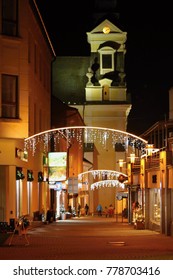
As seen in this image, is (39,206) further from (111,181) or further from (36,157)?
(111,181)

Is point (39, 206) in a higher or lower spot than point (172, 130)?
lower

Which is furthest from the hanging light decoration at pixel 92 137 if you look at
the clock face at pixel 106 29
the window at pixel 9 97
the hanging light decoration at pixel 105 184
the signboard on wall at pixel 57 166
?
the window at pixel 9 97

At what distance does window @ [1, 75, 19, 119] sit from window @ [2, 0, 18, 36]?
2.39 m

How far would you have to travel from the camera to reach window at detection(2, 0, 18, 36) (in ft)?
118

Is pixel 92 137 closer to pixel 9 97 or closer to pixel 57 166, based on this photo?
pixel 57 166

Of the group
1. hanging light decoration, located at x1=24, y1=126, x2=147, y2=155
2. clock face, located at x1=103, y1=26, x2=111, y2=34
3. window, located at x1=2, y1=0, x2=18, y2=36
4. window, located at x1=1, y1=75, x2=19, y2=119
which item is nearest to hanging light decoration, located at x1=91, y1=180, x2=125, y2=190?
hanging light decoration, located at x1=24, y1=126, x2=147, y2=155

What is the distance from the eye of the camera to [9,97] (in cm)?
3634

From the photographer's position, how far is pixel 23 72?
36.7 metres

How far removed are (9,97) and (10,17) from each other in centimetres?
423

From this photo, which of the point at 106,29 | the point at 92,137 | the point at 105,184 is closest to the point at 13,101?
the point at 106,29

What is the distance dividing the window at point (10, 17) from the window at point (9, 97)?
2385 mm

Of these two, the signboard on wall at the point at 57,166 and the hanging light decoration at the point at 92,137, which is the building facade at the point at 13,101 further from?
the hanging light decoration at the point at 92,137

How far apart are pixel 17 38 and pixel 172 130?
15.0 m
